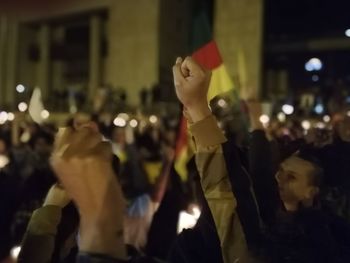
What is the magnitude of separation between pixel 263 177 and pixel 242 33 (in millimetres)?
23654

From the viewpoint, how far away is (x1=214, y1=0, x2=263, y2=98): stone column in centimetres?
2555

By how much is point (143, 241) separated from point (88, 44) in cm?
3163

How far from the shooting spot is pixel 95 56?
32938 millimetres

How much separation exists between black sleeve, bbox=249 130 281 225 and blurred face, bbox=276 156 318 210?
0.07 m

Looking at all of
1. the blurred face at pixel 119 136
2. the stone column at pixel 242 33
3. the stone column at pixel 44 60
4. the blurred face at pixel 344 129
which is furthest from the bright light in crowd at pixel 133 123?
the stone column at pixel 44 60

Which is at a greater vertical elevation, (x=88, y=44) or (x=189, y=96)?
(x=88, y=44)

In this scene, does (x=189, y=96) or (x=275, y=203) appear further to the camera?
(x=275, y=203)

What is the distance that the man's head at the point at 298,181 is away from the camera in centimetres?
272

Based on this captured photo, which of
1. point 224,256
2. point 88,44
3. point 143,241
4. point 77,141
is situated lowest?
point 143,241

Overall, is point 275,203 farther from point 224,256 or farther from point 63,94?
point 63,94

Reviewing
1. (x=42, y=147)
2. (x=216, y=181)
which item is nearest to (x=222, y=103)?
(x=42, y=147)

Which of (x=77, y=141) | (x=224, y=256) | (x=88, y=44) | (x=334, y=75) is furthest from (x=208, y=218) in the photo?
(x=88, y=44)

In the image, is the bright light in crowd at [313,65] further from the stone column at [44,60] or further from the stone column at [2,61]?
the stone column at [2,61]

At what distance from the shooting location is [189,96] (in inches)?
82.7
